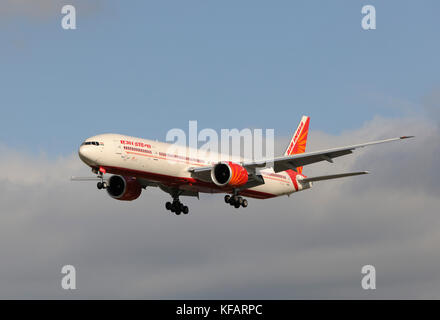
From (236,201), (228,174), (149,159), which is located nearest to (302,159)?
(228,174)

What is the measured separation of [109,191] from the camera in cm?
6844

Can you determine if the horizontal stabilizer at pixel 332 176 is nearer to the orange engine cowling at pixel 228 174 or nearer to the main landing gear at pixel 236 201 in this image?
the main landing gear at pixel 236 201

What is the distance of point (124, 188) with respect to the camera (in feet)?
222

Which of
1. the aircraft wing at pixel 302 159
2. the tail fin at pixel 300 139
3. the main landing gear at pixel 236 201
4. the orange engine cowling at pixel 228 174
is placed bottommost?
the main landing gear at pixel 236 201

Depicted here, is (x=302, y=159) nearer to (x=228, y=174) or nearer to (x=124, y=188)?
(x=228, y=174)

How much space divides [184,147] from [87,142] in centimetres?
888

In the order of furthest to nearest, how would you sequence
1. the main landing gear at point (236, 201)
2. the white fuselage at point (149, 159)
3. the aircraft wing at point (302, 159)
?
1. the main landing gear at point (236, 201)
2. the aircraft wing at point (302, 159)
3. the white fuselage at point (149, 159)

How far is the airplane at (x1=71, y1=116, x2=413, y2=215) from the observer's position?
5856cm

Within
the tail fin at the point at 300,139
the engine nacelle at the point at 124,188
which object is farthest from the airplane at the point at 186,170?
the tail fin at the point at 300,139

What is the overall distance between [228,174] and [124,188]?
10.3 meters

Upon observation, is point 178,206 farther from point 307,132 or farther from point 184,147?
point 307,132

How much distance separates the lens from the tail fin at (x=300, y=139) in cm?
7936

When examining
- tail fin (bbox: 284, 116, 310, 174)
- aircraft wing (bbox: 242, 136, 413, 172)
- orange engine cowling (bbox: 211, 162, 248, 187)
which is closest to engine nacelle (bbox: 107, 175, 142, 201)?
orange engine cowling (bbox: 211, 162, 248, 187)
